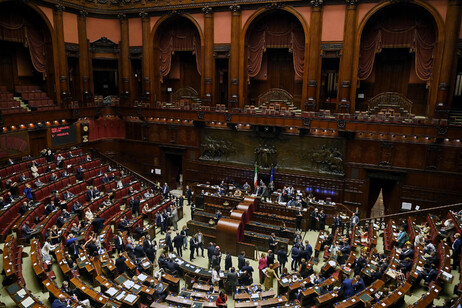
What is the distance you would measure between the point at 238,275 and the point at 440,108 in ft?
39.5

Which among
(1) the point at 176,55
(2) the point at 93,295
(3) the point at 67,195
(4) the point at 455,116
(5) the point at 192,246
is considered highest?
(1) the point at 176,55

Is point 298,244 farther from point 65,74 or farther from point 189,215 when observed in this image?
point 65,74

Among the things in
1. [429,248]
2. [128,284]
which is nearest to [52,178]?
[128,284]

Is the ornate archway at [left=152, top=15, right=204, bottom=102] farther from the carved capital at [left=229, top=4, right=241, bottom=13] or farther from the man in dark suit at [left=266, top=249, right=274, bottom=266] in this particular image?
the man in dark suit at [left=266, top=249, right=274, bottom=266]

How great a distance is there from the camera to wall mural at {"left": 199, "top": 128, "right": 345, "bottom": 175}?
17516 millimetres

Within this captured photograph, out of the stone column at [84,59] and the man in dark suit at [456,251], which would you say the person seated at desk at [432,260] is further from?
the stone column at [84,59]

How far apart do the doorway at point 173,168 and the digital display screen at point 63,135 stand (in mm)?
5456

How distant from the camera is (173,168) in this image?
2220 centimetres

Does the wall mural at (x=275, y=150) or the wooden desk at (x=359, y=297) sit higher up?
the wall mural at (x=275, y=150)

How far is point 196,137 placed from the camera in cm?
2039

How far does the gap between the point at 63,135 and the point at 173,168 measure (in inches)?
258

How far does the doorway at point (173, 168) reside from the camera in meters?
21.8

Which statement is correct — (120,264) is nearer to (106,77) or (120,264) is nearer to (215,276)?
(215,276)

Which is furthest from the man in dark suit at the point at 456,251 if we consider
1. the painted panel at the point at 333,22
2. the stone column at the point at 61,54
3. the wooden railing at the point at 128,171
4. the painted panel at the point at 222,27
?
the stone column at the point at 61,54
